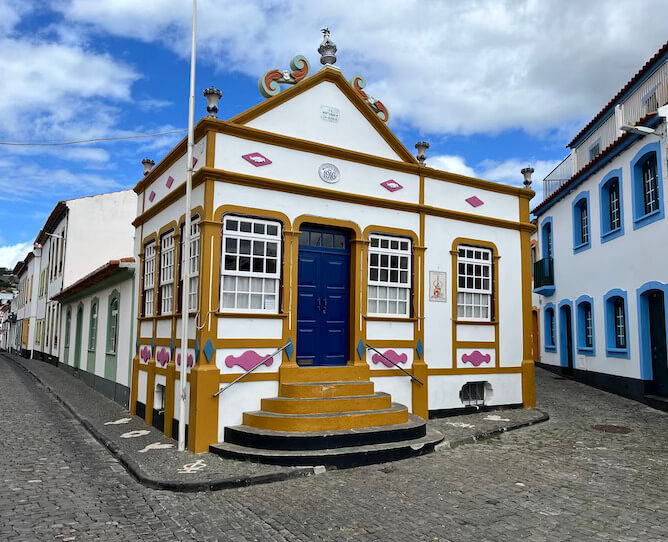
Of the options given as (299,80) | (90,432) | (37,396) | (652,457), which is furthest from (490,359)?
(37,396)

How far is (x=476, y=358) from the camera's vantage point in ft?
36.0

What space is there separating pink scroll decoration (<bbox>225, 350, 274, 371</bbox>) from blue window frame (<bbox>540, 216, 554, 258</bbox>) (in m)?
13.9

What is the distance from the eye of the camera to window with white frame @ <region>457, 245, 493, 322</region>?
11.0 m

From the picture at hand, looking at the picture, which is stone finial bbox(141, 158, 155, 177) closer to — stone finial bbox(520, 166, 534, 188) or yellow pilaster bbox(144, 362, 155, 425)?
yellow pilaster bbox(144, 362, 155, 425)

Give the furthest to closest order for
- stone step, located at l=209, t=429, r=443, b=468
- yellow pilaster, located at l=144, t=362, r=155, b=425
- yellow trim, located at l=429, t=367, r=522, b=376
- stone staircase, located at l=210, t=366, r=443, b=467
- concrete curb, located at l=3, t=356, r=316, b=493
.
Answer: yellow trim, located at l=429, t=367, r=522, b=376, yellow pilaster, located at l=144, t=362, r=155, b=425, stone staircase, located at l=210, t=366, r=443, b=467, stone step, located at l=209, t=429, r=443, b=468, concrete curb, located at l=3, t=356, r=316, b=493

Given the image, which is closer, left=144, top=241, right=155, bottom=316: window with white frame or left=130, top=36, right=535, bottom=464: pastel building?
left=130, top=36, right=535, bottom=464: pastel building

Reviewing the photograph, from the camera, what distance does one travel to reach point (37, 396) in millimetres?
14383

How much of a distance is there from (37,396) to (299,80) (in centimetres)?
1084

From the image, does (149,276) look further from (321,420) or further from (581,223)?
(581,223)

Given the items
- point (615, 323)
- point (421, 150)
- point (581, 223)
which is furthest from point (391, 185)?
point (581, 223)

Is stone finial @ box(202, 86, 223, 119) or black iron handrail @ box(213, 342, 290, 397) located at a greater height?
stone finial @ box(202, 86, 223, 119)

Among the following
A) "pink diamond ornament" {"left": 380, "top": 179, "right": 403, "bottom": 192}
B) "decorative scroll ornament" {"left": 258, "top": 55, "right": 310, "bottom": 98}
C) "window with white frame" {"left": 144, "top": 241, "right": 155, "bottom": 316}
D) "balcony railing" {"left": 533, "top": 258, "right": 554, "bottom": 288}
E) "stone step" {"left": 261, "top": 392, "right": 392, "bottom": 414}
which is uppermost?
"decorative scroll ornament" {"left": 258, "top": 55, "right": 310, "bottom": 98}

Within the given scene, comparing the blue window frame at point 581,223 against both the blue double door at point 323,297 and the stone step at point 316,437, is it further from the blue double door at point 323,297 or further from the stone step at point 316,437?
the stone step at point 316,437

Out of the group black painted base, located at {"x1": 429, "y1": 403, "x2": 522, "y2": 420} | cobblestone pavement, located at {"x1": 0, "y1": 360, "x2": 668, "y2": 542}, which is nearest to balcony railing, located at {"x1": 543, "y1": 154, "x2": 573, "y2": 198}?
black painted base, located at {"x1": 429, "y1": 403, "x2": 522, "y2": 420}
